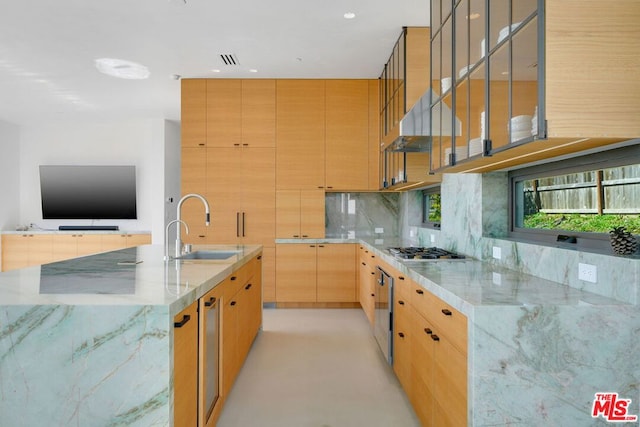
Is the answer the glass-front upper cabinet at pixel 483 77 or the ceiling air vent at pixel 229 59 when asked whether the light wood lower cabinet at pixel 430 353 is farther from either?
the ceiling air vent at pixel 229 59

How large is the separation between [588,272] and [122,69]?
16.0ft

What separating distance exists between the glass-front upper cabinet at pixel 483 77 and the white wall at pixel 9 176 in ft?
23.8

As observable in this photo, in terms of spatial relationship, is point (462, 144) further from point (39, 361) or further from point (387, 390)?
point (39, 361)

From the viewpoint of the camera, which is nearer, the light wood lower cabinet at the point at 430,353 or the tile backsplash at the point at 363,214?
the light wood lower cabinet at the point at 430,353

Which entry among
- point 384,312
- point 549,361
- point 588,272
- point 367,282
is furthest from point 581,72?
point 367,282

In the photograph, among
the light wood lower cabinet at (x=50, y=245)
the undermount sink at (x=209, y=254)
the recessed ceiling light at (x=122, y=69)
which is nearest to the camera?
the undermount sink at (x=209, y=254)

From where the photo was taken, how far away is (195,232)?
4.95m

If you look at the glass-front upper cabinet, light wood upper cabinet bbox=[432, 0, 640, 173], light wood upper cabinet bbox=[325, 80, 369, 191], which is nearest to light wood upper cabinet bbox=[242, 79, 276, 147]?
light wood upper cabinet bbox=[325, 80, 369, 191]

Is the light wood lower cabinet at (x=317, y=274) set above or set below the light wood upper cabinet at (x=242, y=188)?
below

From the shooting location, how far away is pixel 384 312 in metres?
3.01

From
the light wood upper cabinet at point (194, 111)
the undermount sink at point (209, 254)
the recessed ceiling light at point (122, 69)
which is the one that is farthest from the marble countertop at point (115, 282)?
the recessed ceiling light at point (122, 69)

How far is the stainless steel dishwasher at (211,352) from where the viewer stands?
73.5 inches

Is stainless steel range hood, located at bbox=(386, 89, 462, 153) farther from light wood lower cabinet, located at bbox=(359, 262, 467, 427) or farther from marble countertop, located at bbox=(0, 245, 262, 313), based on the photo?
marble countertop, located at bbox=(0, 245, 262, 313)

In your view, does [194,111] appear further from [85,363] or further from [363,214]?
[85,363]
